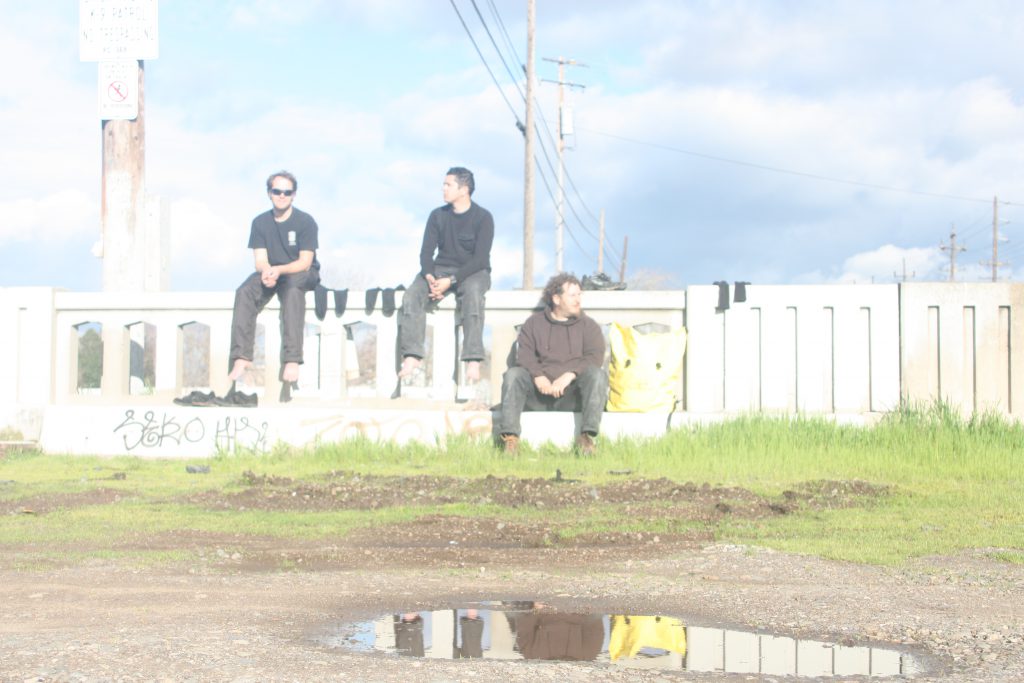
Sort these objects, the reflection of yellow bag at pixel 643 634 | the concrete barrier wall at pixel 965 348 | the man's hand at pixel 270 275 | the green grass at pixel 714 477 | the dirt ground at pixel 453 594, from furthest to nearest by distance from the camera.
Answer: the man's hand at pixel 270 275
the concrete barrier wall at pixel 965 348
the green grass at pixel 714 477
the reflection of yellow bag at pixel 643 634
the dirt ground at pixel 453 594

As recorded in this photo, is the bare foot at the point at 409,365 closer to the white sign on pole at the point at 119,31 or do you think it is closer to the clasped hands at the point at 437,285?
the clasped hands at the point at 437,285

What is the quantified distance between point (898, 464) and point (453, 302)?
15.2 ft

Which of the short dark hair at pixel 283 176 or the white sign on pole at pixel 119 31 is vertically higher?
the white sign on pole at pixel 119 31

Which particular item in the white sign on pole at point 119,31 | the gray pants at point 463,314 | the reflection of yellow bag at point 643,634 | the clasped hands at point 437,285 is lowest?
the reflection of yellow bag at point 643,634

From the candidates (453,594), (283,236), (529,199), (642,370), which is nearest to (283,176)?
(283,236)

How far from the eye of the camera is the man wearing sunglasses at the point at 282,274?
→ 1200 centimetres

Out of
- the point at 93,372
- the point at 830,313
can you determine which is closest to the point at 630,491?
the point at 830,313

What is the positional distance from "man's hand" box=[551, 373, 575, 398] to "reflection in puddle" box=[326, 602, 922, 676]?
18.6 feet

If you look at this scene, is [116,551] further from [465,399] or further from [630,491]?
[465,399]

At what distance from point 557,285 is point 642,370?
1285 millimetres

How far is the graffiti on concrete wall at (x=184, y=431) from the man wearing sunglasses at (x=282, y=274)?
0.59 m

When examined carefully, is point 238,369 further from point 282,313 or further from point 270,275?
point 270,275

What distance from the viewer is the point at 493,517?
24.7 feet

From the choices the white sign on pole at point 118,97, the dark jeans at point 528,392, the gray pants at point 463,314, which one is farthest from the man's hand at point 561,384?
the white sign on pole at point 118,97
